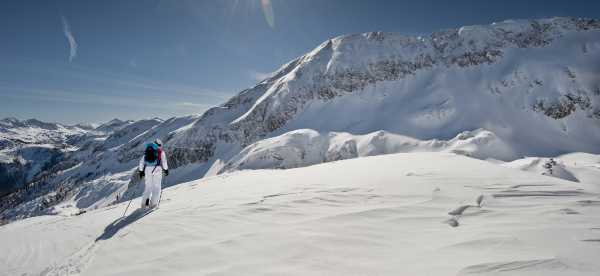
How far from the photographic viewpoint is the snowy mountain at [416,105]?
152ft

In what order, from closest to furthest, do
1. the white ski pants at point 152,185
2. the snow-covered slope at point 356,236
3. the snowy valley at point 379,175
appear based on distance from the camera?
the snow-covered slope at point 356,236
the snowy valley at point 379,175
the white ski pants at point 152,185

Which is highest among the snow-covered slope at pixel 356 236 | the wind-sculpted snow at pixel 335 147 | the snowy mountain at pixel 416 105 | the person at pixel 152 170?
the snowy mountain at pixel 416 105

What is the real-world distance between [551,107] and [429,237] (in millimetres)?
66885

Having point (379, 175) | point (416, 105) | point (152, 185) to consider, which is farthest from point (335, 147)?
point (152, 185)

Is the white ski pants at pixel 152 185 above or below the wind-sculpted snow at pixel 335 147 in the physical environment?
below

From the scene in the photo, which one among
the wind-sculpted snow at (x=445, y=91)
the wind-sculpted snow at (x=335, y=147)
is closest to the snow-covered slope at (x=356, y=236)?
the wind-sculpted snow at (x=335, y=147)

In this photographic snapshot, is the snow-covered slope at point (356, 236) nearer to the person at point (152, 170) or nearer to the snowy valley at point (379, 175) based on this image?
the snowy valley at point (379, 175)

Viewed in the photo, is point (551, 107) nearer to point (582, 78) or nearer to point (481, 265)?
point (582, 78)

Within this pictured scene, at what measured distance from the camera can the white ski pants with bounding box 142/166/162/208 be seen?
8.26 meters

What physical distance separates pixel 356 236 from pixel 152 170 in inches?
292

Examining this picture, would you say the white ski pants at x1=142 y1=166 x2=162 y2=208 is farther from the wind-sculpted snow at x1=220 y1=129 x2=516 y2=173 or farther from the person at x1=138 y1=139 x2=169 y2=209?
Answer: the wind-sculpted snow at x1=220 y1=129 x2=516 y2=173

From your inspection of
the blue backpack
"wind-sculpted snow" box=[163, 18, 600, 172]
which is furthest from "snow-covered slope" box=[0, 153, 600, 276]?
"wind-sculpted snow" box=[163, 18, 600, 172]

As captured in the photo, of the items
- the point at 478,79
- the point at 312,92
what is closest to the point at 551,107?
the point at 478,79

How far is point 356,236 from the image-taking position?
3.56 metres
